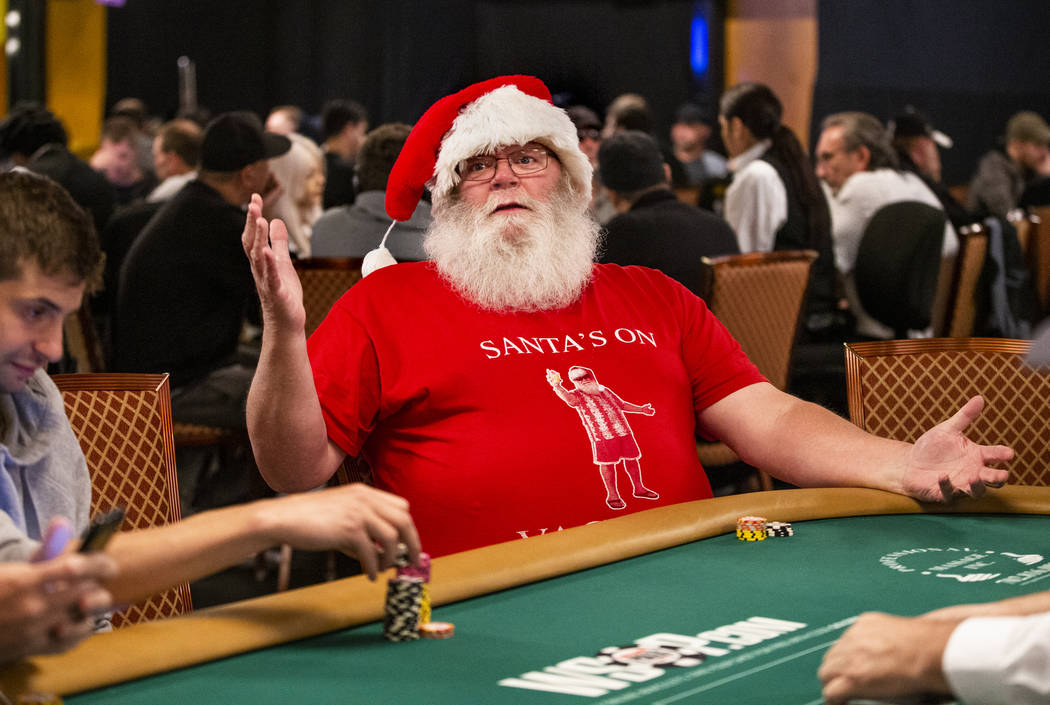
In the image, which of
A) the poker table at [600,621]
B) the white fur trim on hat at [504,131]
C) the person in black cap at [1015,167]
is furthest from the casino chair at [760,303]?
the person in black cap at [1015,167]

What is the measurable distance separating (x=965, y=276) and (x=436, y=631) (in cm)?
420

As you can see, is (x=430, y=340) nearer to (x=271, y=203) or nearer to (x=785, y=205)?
(x=271, y=203)

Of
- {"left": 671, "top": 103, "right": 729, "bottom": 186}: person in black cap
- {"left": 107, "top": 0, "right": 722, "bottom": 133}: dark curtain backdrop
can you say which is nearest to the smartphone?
{"left": 671, "top": 103, "right": 729, "bottom": 186}: person in black cap

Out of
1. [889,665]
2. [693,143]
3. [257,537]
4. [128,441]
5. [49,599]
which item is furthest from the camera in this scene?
[693,143]

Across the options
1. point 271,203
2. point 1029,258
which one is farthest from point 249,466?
point 1029,258

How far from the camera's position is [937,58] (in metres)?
11.2

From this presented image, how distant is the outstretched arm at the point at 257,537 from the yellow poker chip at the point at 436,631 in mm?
94

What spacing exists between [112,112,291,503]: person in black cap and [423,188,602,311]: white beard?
183 centimetres

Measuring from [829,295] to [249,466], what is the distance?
2.73m

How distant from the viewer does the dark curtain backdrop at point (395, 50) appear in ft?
50.2

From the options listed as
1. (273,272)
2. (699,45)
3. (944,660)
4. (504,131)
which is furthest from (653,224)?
(699,45)

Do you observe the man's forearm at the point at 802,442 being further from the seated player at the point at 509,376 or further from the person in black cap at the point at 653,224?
the person in black cap at the point at 653,224

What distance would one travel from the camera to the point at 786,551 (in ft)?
6.77

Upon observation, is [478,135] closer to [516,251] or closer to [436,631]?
[516,251]
